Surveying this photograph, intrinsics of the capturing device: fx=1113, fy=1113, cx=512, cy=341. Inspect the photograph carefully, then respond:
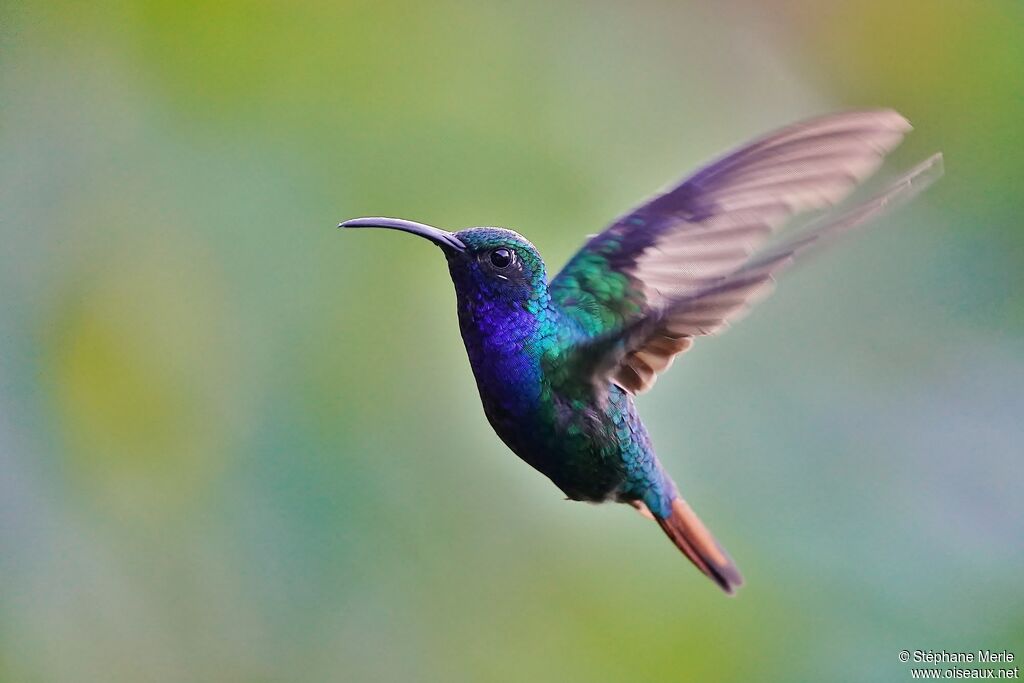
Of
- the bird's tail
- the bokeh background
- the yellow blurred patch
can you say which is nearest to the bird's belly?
the bird's tail

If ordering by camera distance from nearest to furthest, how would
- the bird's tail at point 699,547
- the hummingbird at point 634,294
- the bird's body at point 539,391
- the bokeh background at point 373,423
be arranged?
the hummingbird at point 634,294, the bird's body at point 539,391, the bird's tail at point 699,547, the bokeh background at point 373,423

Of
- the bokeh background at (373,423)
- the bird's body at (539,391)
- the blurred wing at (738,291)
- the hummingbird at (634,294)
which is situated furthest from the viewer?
the bokeh background at (373,423)

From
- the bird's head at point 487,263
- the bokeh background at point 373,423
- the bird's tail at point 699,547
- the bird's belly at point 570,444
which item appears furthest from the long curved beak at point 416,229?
the bokeh background at point 373,423

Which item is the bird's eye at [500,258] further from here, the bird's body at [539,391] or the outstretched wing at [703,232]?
the outstretched wing at [703,232]

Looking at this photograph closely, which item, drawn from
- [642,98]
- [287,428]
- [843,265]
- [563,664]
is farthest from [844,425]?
[287,428]

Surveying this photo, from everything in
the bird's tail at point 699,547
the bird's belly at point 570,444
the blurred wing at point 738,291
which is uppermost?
the bird's tail at point 699,547

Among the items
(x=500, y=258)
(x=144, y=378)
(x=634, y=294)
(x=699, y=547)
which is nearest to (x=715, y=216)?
(x=634, y=294)

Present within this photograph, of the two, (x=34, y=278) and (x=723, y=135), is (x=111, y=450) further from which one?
(x=723, y=135)
